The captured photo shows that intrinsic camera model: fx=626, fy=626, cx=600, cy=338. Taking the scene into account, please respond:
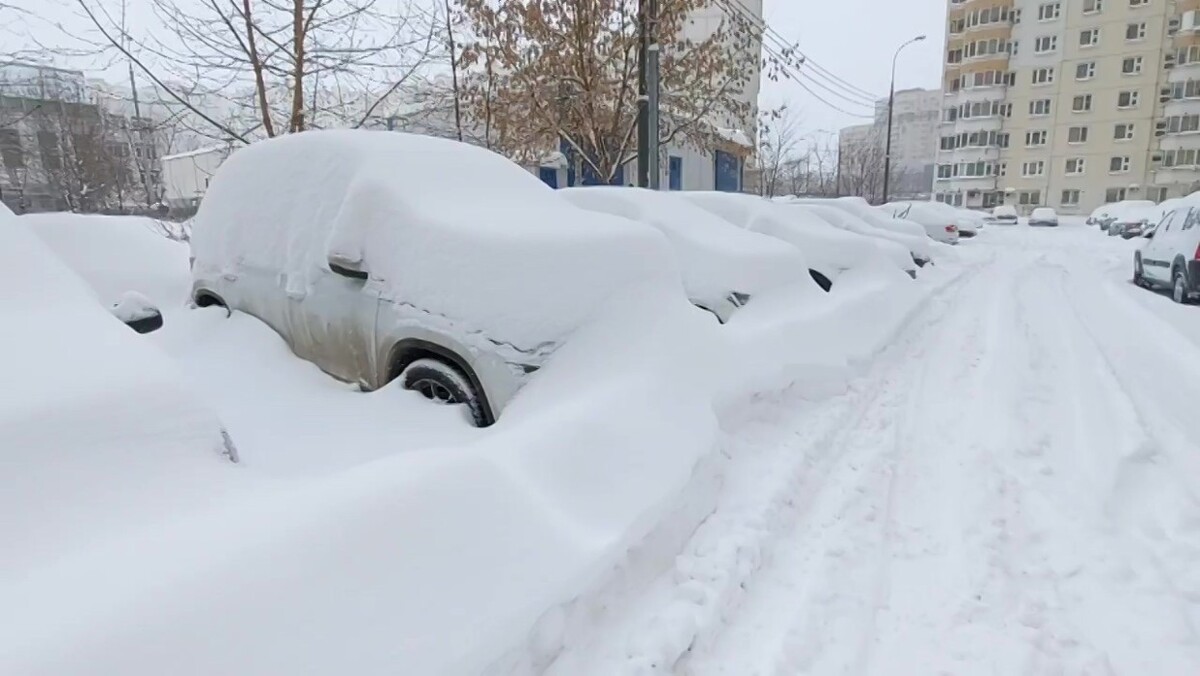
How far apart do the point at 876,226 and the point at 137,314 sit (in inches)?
616

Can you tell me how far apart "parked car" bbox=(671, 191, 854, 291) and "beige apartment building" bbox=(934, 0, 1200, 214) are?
54.1m

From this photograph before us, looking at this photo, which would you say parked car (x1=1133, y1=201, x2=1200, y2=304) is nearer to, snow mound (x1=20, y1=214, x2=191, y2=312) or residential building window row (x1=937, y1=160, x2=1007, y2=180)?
snow mound (x1=20, y1=214, x2=191, y2=312)

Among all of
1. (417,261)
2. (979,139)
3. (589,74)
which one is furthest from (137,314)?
(979,139)

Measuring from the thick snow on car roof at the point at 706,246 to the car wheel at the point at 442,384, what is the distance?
307cm

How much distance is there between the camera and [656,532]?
111 inches

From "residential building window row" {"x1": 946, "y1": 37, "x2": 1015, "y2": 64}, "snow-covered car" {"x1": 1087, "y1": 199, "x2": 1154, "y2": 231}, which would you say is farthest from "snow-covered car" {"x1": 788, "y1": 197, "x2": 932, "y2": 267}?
"residential building window row" {"x1": 946, "y1": 37, "x2": 1015, "y2": 64}

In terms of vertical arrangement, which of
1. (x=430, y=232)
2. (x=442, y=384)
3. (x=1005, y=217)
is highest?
(x=1005, y=217)

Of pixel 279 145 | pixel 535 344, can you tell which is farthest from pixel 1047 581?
pixel 279 145

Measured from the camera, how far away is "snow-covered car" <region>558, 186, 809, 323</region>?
6160 mm

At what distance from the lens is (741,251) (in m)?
6.66

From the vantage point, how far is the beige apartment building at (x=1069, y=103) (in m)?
45.4

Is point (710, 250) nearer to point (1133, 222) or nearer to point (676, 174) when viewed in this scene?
point (676, 174)

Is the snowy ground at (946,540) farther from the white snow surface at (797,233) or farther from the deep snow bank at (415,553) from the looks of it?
the white snow surface at (797,233)

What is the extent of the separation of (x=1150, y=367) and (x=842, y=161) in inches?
1974
